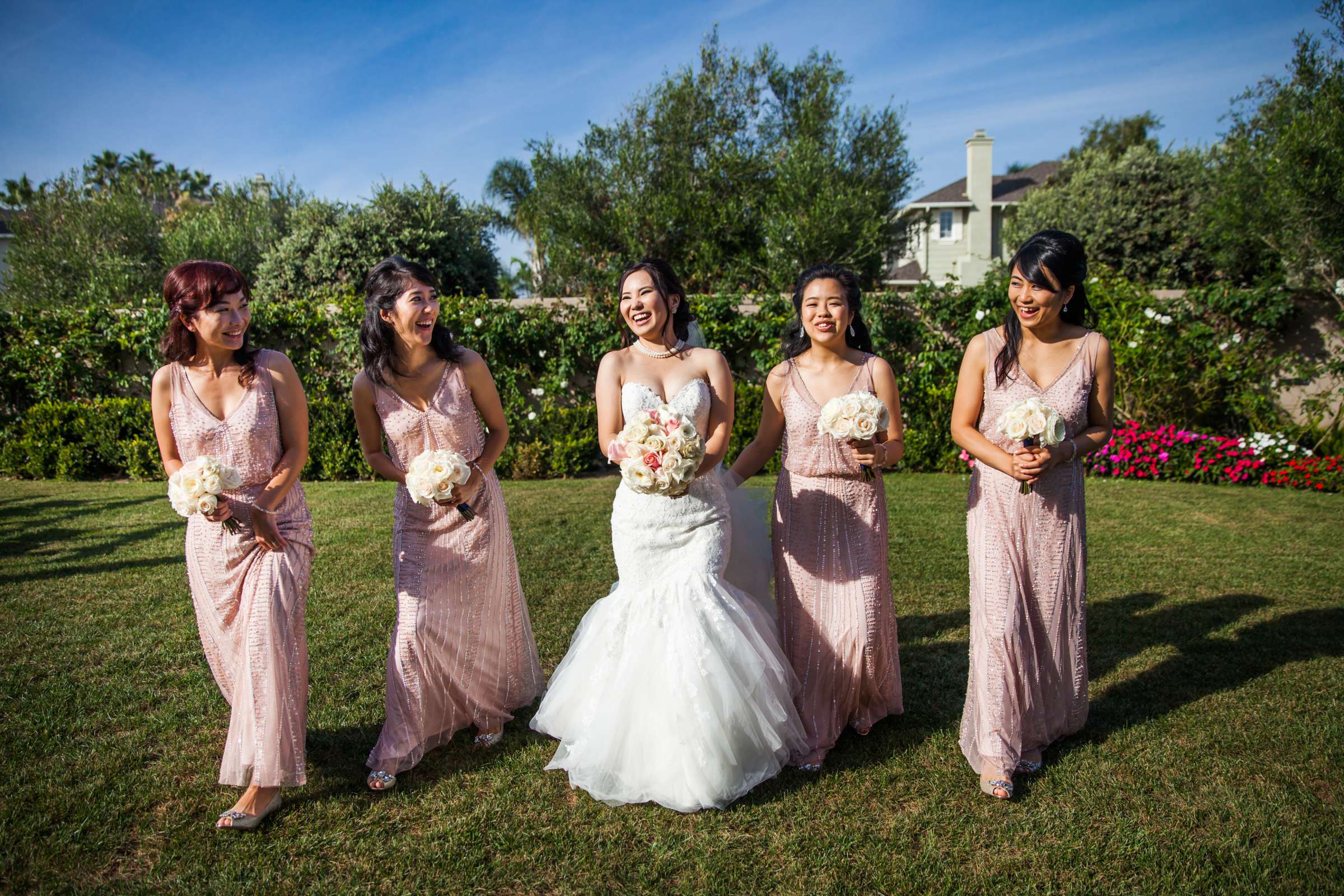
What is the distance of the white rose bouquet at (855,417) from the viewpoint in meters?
3.48

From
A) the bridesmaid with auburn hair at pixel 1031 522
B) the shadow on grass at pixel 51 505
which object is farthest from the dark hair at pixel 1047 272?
the shadow on grass at pixel 51 505

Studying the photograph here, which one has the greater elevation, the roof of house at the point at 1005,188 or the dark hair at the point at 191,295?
the roof of house at the point at 1005,188

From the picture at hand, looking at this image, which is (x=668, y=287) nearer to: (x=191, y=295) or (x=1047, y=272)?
(x=1047, y=272)

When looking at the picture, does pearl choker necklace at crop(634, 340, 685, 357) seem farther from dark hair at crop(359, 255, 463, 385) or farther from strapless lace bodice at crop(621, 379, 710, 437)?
dark hair at crop(359, 255, 463, 385)

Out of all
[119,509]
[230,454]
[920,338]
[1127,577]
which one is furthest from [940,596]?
[119,509]

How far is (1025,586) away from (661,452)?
5.98ft

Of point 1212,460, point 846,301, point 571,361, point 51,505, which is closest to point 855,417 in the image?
point 846,301

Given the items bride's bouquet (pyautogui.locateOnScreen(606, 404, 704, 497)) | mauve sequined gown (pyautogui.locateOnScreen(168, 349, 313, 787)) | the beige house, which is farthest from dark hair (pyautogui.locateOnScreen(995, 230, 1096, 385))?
the beige house

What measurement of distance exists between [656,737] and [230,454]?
2.21 m

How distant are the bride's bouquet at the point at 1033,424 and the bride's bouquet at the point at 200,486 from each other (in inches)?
128

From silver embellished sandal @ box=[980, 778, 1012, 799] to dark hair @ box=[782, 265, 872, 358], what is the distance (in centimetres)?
201

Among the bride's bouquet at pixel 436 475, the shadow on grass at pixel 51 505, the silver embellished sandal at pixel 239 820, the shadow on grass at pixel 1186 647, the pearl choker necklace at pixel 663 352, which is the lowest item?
the shadow on grass at pixel 1186 647

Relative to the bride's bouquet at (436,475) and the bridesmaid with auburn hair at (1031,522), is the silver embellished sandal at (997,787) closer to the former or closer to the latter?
the bridesmaid with auburn hair at (1031,522)

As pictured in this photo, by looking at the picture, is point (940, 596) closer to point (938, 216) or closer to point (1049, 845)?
point (1049, 845)
